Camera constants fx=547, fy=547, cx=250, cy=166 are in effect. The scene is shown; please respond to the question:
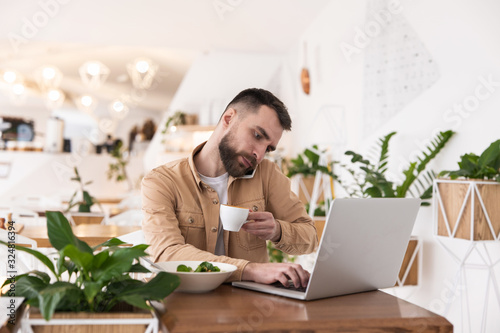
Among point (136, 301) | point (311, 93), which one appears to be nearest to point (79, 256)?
point (136, 301)

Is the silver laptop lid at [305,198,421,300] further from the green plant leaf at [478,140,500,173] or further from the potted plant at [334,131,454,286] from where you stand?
the potted plant at [334,131,454,286]

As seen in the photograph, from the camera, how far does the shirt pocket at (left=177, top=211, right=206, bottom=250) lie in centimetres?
199

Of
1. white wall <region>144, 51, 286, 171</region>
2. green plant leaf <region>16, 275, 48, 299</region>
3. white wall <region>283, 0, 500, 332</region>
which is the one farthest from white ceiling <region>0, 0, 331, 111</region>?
green plant leaf <region>16, 275, 48, 299</region>

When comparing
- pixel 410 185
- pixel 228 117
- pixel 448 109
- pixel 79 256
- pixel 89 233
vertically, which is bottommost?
pixel 89 233

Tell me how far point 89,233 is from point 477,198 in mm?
2307

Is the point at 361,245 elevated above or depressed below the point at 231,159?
below

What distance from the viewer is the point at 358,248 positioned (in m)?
1.49

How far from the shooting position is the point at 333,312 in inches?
53.0

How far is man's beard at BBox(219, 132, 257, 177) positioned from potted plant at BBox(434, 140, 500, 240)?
1.25 m

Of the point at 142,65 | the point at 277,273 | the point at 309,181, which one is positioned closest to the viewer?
the point at 277,273

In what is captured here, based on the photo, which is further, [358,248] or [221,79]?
[221,79]

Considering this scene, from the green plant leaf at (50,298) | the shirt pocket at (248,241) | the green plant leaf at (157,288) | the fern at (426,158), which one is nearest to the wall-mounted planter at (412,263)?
the fern at (426,158)

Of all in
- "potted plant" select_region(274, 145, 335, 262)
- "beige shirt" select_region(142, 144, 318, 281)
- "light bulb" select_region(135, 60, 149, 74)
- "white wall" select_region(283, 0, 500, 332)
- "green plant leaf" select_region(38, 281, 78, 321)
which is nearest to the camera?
"green plant leaf" select_region(38, 281, 78, 321)

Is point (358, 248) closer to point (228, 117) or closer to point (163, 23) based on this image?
point (228, 117)
